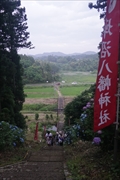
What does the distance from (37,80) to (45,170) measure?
6417 cm

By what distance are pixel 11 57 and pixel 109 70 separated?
41.7 feet

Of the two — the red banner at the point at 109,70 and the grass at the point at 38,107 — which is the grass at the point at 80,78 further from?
the red banner at the point at 109,70

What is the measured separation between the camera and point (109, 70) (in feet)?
13.5

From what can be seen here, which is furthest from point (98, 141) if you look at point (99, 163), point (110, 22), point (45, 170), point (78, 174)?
point (110, 22)

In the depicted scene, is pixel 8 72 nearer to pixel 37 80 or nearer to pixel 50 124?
pixel 50 124

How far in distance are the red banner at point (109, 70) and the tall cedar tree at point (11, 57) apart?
32.2ft

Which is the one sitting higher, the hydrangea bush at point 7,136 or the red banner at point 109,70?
the red banner at point 109,70

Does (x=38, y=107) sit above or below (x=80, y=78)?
below

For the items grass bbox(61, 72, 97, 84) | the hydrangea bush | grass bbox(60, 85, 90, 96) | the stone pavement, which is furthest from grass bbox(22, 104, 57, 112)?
grass bbox(61, 72, 97, 84)

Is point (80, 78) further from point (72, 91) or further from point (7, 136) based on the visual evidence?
point (7, 136)

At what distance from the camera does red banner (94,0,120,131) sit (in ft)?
13.2

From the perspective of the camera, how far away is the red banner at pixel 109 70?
4.02 meters

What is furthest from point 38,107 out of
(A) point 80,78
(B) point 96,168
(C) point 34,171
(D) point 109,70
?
(A) point 80,78

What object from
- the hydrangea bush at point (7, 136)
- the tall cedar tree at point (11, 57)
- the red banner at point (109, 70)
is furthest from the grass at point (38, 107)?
the red banner at point (109, 70)
